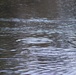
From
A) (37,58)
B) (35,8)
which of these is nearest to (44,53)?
(37,58)

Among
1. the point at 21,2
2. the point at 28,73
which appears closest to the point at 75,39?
the point at 28,73

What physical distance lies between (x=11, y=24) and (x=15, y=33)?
33.5 inches

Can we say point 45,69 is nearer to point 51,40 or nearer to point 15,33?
point 51,40

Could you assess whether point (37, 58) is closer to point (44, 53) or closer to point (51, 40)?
point (44, 53)

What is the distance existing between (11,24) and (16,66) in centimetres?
311

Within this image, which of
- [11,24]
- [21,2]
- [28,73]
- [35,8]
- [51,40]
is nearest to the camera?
[28,73]

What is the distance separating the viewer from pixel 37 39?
700 cm

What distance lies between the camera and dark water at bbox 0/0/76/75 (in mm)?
5275

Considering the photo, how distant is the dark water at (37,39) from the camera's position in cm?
528

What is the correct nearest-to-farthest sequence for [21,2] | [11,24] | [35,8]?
[11,24] → [35,8] → [21,2]

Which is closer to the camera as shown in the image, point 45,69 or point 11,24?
point 45,69

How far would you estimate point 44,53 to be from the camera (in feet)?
20.0

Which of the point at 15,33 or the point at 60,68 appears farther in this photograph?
the point at 15,33

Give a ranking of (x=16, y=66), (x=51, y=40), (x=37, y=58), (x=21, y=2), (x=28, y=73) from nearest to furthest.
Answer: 1. (x=28, y=73)
2. (x=16, y=66)
3. (x=37, y=58)
4. (x=51, y=40)
5. (x=21, y=2)
